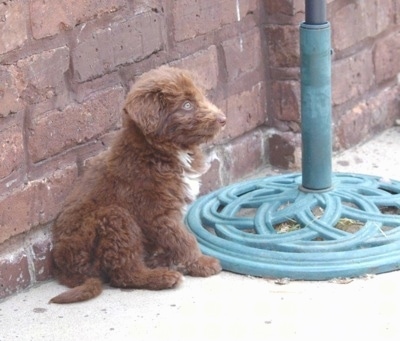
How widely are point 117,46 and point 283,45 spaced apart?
1276 mm

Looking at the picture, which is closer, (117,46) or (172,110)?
(172,110)

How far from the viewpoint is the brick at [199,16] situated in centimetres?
530

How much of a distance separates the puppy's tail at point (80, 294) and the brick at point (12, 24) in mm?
1092

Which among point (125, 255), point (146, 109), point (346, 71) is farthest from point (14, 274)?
point (346, 71)

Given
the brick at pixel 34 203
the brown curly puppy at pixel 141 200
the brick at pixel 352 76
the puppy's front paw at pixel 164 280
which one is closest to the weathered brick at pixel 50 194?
the brick at pixel 34 203

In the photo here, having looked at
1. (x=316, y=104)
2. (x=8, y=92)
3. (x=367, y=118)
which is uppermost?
(x=8, y=92)

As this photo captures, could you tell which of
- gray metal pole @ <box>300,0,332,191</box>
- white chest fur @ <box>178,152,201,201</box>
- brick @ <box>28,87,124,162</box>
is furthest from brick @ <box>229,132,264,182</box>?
white chest fur @ <box>178,152,201,201</box>

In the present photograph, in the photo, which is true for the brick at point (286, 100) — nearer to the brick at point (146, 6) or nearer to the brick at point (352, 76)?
the brick at point (352, 76)

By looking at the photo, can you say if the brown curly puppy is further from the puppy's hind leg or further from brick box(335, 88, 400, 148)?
brick box(335, 88, 400, 148)

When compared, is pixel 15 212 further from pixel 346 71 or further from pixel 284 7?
pixel 346 71

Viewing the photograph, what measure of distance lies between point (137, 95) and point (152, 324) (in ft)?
3.33

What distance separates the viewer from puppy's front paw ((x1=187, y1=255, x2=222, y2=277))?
4.66 m

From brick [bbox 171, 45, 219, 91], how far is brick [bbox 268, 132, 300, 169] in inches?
24.8

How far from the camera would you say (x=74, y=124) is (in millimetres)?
4785
